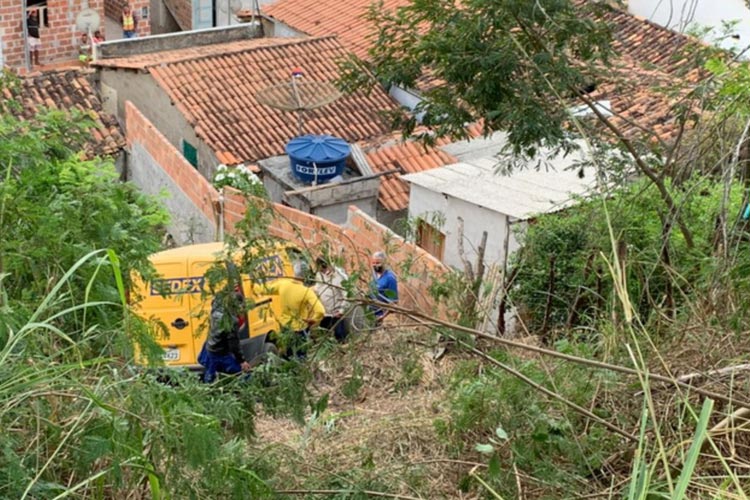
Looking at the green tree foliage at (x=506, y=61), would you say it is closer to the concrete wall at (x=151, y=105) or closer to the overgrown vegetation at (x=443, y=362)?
the overgrown vegetation at (x=443, y=362)

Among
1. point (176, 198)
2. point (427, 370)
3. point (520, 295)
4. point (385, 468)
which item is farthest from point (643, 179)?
point (176, 198)

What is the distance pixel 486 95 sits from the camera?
330 inches

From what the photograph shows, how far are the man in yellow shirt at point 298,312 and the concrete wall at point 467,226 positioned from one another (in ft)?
15.3

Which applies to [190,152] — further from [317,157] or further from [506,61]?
[506,61]

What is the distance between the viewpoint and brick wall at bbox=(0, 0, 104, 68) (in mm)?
22406

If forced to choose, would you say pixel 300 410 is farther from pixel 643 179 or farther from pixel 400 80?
pixel 643 179

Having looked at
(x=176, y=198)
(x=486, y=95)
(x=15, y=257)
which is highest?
(x=486, y=95)

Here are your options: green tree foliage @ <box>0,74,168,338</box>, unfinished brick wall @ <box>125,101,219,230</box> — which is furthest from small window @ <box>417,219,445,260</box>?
green tree foliage @ <box>0,74,168,338</box>

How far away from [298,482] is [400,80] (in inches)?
163

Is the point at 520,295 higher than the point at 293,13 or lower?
lower

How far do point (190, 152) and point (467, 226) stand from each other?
6.74m

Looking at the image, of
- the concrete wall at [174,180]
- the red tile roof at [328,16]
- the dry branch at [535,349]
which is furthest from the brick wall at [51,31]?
the dry branch at [535,349]

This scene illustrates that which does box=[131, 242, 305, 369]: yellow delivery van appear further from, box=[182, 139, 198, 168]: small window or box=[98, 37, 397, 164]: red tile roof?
box=[182, 139, 198, 168]: small window

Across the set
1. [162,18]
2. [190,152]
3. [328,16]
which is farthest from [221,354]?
[162,18]
